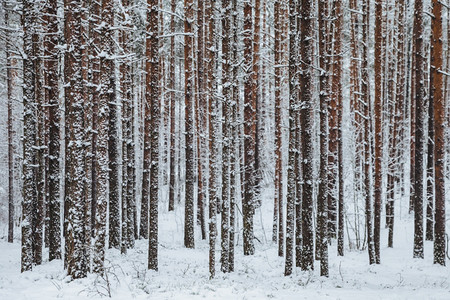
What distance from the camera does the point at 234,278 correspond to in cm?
1155

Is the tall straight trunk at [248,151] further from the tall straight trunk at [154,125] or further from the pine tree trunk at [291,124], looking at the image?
the tall straight trunk at [154,125]

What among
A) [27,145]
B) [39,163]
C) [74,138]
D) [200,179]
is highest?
[74,138]

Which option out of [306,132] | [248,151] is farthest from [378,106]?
[248,151]

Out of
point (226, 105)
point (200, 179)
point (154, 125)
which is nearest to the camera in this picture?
point (226, 105)

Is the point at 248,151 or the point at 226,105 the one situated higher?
the point at 226,105

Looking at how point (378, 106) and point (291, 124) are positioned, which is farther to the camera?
point (378, 106)

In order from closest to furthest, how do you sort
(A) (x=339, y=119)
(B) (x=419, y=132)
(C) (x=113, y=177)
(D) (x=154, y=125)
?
1. (D) (x=154, y=125)
2. (B) (x=419, y=132)
3. (C) (x=113, y=177)
4. (A) (x=339, y=119)

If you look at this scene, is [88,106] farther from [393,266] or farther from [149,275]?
[393,266]

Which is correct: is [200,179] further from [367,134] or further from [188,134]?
[367,134]

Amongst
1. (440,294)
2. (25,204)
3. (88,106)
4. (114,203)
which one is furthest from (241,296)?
(114,203)

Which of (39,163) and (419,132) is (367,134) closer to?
(419,132)

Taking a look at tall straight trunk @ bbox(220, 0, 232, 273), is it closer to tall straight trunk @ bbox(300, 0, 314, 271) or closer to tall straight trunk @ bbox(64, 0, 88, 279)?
tall straight trunk @ bbox(300, 0, 314, 271)

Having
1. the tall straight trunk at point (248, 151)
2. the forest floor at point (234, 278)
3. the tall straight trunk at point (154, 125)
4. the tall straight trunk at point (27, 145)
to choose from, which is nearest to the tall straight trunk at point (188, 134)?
the forest floor at point (234, 278)

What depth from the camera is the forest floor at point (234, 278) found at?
8688mm
